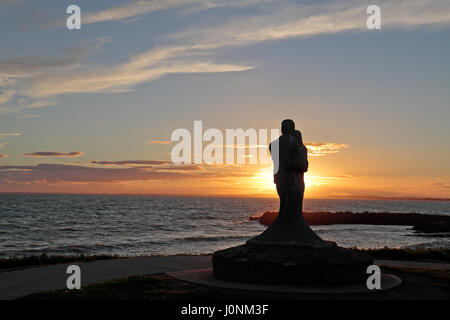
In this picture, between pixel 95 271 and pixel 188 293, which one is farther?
pixel 95 271

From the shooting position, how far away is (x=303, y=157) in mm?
12719

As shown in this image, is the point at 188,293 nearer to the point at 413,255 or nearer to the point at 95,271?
the point at 95,271

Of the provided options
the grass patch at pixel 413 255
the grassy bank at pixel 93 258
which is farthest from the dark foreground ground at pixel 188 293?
the grass patch at pixel 413 255

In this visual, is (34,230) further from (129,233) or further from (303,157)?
(303,157)

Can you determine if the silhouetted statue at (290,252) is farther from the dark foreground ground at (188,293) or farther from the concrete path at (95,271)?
the concrete path at (95,271)

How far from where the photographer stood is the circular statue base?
11.3 m

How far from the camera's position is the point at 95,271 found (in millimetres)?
14203

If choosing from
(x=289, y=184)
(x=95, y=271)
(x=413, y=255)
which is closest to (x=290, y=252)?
(x=289, y=184)

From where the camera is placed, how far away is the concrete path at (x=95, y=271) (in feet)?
38.3

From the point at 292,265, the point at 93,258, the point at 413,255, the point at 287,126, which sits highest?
the point at 287,126

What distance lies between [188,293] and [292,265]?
246 cm

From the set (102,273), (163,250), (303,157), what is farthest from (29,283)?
(163,250)

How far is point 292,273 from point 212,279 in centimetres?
205

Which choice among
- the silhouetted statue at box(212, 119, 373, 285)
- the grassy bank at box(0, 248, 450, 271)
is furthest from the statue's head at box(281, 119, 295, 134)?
the grassy bank at box(0, 248, 450, 271)
